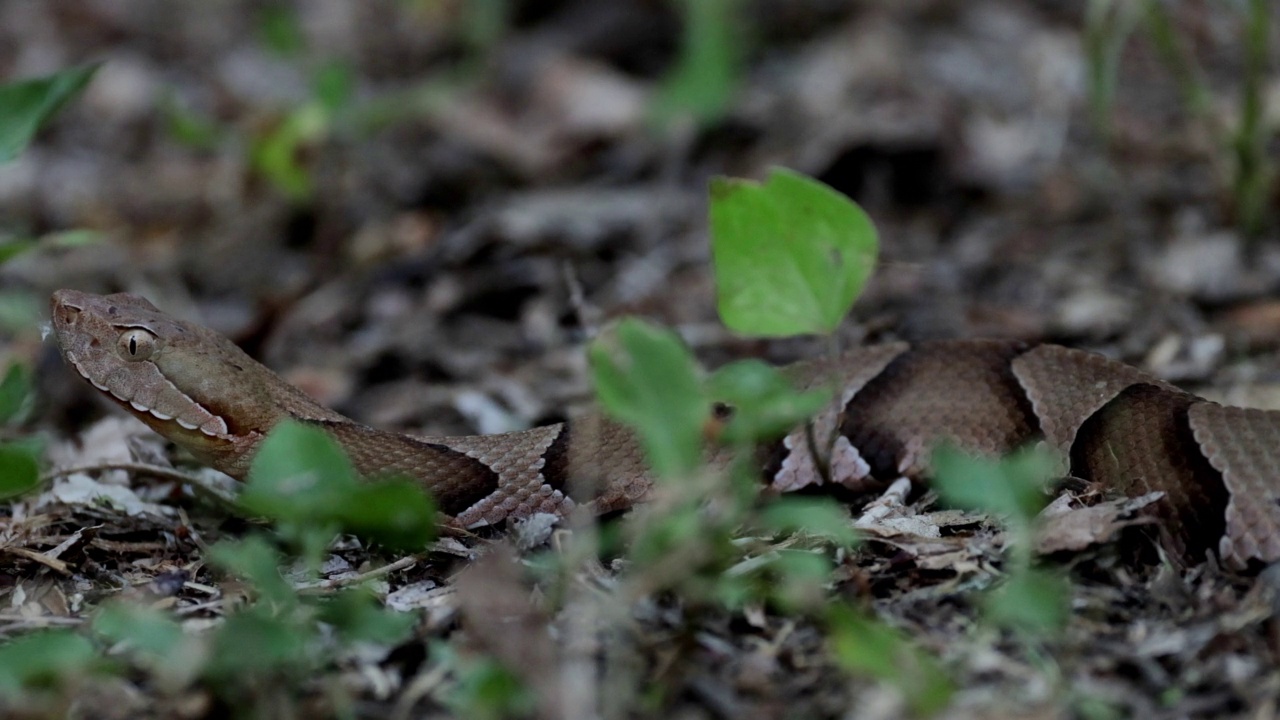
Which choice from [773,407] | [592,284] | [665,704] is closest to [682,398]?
[773,407]

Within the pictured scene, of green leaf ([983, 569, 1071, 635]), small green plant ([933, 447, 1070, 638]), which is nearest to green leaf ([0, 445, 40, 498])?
small green plant ([933, 447, 1070, 638])

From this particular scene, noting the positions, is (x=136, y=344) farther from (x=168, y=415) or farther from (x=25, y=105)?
(x=25, y=105)

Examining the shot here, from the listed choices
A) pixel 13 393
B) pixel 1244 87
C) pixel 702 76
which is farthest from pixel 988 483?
pixel 702 76

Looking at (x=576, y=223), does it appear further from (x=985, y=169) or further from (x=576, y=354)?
(x=985, y=169)

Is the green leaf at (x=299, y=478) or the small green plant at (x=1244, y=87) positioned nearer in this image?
the green leaf at (x=299, y=478)

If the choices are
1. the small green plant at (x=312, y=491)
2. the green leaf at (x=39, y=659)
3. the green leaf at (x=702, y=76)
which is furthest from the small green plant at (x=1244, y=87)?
the green leaf at (x=39, y=659)

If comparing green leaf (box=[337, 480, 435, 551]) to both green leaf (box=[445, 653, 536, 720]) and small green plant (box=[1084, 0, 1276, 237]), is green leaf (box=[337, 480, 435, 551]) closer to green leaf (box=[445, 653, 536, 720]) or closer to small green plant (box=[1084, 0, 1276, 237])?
green leaf (box=[445, 653, 536, 720])

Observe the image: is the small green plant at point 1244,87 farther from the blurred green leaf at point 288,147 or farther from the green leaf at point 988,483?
the blurred green leaf at point 288,147
